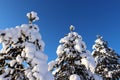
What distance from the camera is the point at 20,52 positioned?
14.2 m

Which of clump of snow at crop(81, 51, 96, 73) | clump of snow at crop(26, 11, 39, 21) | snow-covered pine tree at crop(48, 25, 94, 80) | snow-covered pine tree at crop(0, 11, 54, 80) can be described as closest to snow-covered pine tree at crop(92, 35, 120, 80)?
snow-covered pine tree at crop(48, 25, 94, 80)

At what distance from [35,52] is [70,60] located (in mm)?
6286

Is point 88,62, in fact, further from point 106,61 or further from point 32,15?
point 106,61

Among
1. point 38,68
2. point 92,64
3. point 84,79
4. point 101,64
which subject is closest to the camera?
point 38,68

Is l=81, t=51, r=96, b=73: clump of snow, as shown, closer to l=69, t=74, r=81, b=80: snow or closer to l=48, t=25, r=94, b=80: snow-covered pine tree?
l=48, t=25, r=94, b=80: snow-covered pine tree

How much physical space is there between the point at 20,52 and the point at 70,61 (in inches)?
233

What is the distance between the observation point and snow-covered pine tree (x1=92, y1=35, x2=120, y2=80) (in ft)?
94.5

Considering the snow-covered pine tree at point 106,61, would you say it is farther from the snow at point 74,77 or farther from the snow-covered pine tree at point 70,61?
the snow at point 74,77

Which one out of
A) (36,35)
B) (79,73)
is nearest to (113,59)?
(79,73)

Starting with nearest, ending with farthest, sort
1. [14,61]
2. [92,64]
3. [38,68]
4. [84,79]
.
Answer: [38,68]
[14,61]
[92,64]
[84,79]

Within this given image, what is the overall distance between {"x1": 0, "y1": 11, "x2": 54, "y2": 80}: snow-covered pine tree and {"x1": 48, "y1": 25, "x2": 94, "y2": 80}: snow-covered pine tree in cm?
451

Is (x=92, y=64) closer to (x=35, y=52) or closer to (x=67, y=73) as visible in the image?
(x=67, y=73)

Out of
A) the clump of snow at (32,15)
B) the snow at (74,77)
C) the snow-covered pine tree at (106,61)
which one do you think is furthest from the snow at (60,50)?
the snow-covered pine tree at (106,61)

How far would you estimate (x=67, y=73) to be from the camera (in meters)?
18.7
